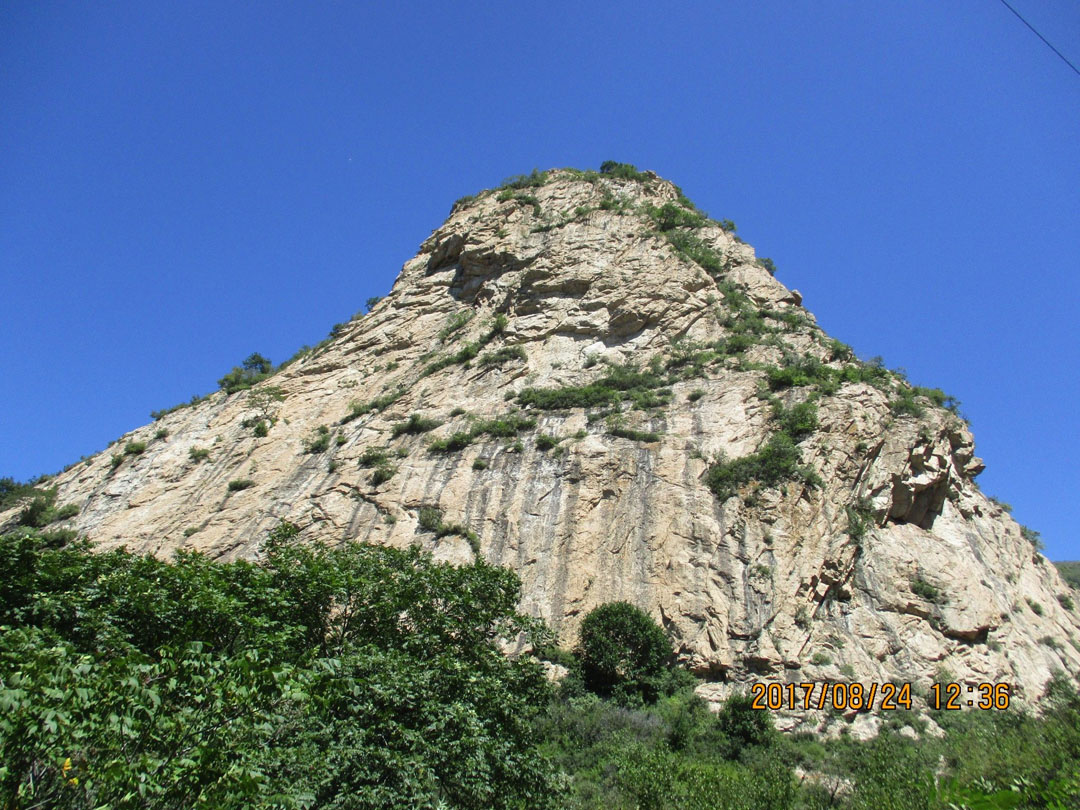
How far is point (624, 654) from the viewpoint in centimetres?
1791

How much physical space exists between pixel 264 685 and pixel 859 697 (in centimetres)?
1575

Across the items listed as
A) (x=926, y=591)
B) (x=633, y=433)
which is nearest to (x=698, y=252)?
(x=633, y=433)

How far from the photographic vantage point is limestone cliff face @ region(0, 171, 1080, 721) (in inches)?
784

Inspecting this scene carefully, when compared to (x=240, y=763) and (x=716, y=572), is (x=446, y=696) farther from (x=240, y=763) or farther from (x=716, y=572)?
(x=716, y=572)

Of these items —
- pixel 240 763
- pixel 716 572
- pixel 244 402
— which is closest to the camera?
pixel 240 763

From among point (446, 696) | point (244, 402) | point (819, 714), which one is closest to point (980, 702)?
point (819, 714)

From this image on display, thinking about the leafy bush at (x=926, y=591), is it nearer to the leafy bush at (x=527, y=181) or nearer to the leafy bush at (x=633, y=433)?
the leafy bush at (x=633, y=433)

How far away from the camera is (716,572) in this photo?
1995 cm

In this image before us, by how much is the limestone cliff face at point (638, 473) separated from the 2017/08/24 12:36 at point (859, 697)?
0.47 meters

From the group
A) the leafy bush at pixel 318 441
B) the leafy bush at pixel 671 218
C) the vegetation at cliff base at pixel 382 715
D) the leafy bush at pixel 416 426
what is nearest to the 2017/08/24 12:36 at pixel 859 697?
the vegetation at cliff base at pixel 382 715

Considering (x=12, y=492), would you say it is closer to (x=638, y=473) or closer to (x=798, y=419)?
(x=638, y=473)

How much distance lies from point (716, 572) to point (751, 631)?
196cm

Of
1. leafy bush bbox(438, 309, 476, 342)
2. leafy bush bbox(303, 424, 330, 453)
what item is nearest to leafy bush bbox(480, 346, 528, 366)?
leafy bush bbox(438, 309, 476, 342)

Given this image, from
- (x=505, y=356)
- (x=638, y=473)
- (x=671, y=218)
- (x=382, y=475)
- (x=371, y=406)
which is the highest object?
(x=671, y=218)
